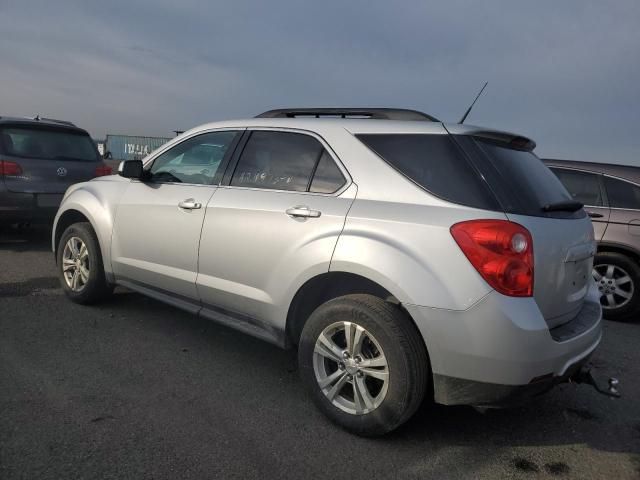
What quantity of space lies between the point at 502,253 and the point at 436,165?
592 mm

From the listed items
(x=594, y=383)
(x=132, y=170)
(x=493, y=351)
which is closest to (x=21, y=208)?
(x=132, y=170)

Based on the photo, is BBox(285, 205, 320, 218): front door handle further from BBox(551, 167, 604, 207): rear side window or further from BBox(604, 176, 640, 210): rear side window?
BBox(604, 176, 640, 210): rear side window

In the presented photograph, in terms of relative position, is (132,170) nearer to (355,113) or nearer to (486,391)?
(355,113)

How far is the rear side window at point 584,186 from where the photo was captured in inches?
223

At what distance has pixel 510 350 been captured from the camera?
233 cm

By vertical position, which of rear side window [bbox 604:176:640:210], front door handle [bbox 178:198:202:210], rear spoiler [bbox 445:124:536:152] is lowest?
front door handle [bbox 178:198:202:210]

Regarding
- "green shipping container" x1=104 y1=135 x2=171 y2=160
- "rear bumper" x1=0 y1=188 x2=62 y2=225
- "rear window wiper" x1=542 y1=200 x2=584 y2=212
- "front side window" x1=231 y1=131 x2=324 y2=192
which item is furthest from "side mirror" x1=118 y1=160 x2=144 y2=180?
"green shipping container" x1=104 y1=135 x2=171 y2=160

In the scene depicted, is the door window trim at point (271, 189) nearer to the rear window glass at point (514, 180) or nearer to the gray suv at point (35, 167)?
the rear window glass at point (514, 180)

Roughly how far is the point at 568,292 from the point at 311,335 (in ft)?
4.52

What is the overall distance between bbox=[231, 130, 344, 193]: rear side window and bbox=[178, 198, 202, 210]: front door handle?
0.31 m

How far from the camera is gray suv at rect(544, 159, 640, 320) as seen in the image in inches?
213

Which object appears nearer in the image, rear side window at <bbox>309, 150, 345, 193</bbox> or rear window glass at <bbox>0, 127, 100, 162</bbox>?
rear side window at <bbox>309, 150, 345, 193</bbox>

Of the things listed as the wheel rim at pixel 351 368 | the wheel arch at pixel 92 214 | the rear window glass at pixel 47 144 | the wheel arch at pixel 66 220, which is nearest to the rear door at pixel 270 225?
the wheel rim at pixel 351 368

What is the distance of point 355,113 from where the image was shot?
3.28m
